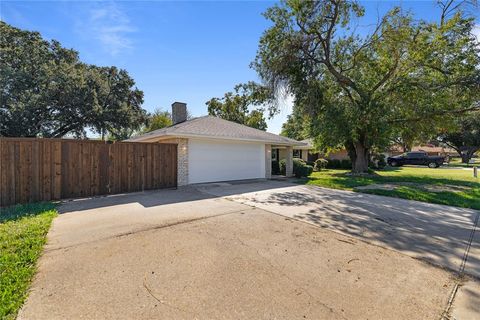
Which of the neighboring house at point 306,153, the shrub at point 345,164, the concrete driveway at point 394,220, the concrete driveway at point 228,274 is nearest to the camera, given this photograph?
the concrete driveway at point 228,274

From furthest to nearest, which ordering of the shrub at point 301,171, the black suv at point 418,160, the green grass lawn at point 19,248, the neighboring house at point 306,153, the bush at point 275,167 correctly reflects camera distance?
the black suv at point 418,160
the neighboring house at point 306,153
the bush at point 275,167
the shrub at point 301,171
the green grass lawn at point 19,248

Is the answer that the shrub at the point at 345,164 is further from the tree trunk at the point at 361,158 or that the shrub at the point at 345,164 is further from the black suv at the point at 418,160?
the black suv at the point at 418,160

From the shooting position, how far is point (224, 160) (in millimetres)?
12289

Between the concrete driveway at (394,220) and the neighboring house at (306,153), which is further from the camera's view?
the neighboring house at (306,153)

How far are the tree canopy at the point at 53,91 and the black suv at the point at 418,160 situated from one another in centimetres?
2955

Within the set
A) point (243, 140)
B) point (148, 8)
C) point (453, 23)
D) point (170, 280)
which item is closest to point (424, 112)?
point (453, 23)

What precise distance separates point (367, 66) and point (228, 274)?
16.0m

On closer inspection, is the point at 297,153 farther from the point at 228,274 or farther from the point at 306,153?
the point at 228,274

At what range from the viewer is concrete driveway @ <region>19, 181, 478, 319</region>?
2398 mm

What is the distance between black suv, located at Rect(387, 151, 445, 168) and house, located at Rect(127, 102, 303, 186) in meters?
19.2

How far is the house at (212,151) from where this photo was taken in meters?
10.6

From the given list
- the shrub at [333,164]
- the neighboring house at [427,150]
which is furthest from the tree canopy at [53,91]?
the neighboring house at [427,150]

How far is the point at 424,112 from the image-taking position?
43.0 ft

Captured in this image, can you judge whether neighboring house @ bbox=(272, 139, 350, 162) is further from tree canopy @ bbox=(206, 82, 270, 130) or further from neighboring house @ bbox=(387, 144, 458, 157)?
neighboring house @ bbox=(387, 144, 458, 157)
